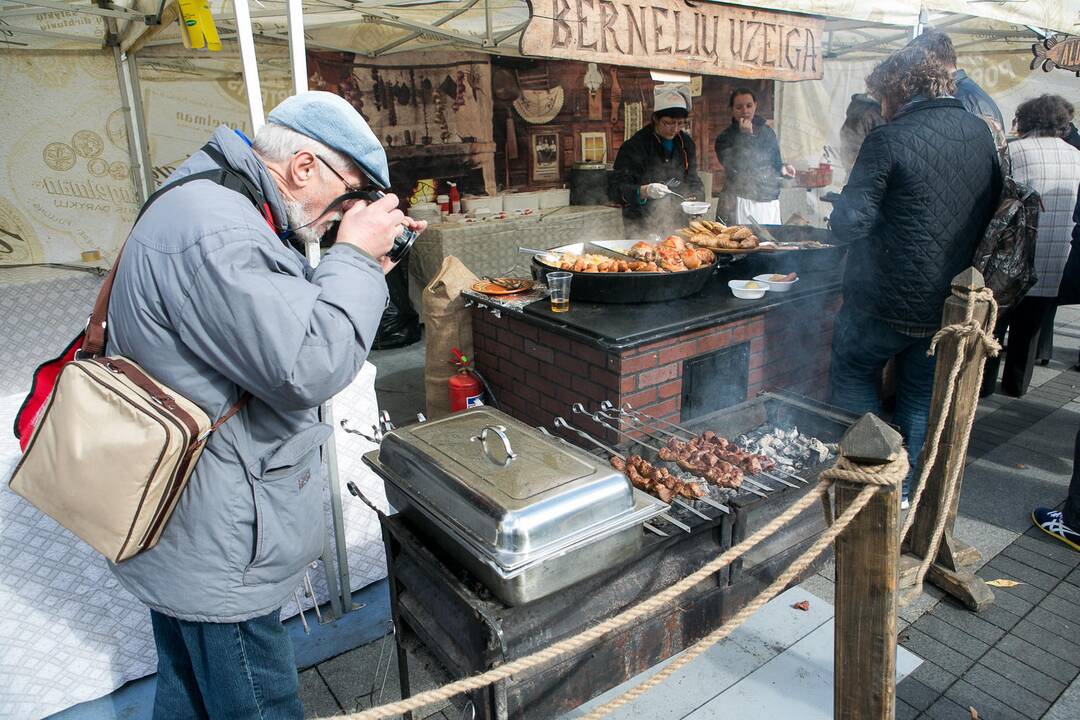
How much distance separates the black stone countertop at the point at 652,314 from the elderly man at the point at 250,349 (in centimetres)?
182

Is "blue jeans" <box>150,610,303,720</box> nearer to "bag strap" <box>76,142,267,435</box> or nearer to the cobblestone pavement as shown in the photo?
the cobblestone pavement

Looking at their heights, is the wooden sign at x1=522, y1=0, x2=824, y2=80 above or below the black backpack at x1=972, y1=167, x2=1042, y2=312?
above

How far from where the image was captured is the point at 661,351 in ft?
13.0

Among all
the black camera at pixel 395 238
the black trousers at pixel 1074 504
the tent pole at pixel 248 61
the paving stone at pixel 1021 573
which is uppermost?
the tent pole at pixel 248 61

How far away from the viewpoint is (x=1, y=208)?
592cm

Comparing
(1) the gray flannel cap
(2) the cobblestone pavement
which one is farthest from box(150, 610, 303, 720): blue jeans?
(1) the gray flannel cap

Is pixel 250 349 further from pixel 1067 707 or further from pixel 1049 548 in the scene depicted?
pixel 1049 548

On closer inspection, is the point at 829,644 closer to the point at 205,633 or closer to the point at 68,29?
the point at 205,633

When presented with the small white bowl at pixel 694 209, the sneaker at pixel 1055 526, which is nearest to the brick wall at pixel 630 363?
the small white bowl at pixel 694 209

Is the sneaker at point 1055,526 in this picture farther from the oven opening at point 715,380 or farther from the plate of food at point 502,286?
the plate of food at point 502,286

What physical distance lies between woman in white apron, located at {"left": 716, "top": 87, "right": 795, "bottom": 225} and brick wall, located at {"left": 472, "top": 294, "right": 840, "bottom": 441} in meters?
2.62

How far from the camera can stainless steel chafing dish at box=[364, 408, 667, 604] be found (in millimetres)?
1946

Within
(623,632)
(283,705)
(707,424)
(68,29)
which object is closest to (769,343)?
(707,424)

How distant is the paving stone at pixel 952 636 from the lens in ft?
10.7
